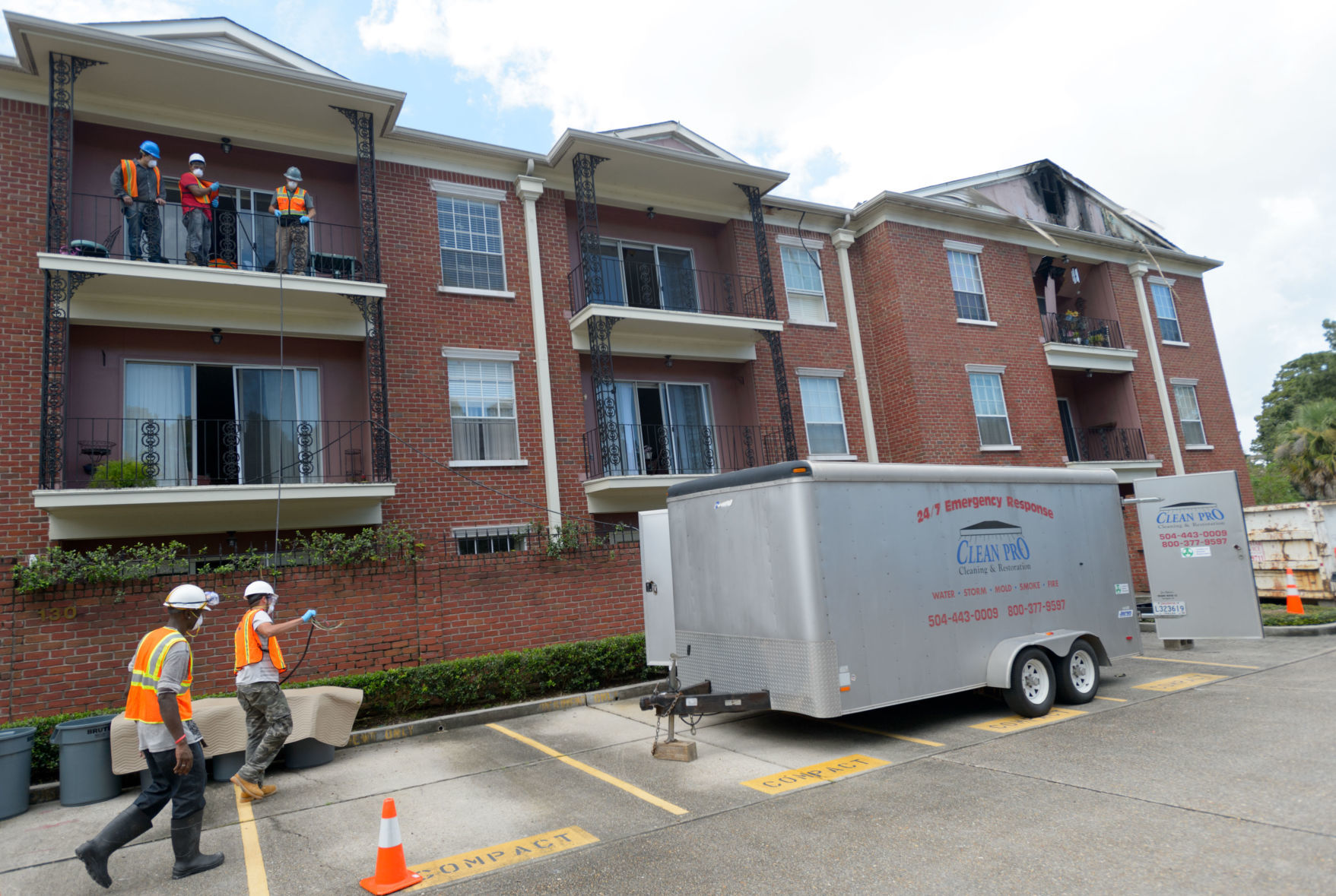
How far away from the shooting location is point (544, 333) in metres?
15.0

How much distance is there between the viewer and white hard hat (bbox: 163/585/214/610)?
18.8 ft

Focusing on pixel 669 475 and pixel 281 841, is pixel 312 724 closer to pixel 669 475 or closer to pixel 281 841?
pixel 281 841

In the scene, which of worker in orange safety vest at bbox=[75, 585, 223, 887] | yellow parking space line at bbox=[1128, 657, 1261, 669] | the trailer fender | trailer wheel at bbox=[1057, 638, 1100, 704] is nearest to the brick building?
worker in orange safety vest at bbox=[75, 585, 223, 887]

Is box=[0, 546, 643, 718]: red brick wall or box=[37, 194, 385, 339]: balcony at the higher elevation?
box=[37, 194, 385, 339]: balcony

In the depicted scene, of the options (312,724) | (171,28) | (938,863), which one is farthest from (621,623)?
(171,28)

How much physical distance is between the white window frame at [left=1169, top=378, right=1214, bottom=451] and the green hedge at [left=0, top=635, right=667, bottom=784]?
63.8 feet

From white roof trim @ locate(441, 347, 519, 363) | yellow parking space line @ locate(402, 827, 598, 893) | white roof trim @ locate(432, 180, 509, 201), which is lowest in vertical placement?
yellow parking space line @ locate(402, 827, 598, 893)

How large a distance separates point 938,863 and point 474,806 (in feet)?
12.3

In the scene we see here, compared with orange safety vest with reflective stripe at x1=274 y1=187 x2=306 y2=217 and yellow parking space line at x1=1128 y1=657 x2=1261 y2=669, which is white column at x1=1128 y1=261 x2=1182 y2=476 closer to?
yellow parking space line at x1=1128 y1=657 x2=1261 y2=669

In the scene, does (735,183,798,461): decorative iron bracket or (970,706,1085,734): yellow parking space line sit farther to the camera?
(735,183,798,461): decorative iron bracket

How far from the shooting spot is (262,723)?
7285 mm

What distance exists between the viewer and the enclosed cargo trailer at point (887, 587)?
24.6 feet

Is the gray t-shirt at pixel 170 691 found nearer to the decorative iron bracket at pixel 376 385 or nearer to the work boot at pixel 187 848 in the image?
the work boot at pixel 187 848

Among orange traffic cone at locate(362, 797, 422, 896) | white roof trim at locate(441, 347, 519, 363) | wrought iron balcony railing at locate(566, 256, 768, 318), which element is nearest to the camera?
orange traffic cone at locate(362, 797, 422, 896)
